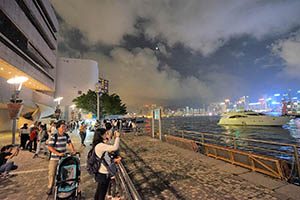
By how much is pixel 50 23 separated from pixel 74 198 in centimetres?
5280

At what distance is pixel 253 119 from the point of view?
43.8 metres

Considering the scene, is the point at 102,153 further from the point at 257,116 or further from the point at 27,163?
the point at 257,116

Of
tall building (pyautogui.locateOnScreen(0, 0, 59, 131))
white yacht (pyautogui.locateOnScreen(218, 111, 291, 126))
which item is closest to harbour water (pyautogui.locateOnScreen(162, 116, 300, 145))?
white yacht (pyautogui.locateOnScreen(218, 111, 291, 126))

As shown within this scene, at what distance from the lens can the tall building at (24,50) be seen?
791 inches

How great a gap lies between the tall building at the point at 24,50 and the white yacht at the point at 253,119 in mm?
57300

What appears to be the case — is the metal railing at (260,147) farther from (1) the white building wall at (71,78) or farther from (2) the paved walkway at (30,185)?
(1) the white building wall at (71,78)

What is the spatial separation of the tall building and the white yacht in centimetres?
5730

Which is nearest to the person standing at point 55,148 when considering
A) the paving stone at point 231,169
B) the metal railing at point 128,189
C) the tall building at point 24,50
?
the metal railing at point 128,189

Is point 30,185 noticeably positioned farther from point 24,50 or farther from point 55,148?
point 24,50

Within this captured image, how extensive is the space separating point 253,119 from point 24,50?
203 feet

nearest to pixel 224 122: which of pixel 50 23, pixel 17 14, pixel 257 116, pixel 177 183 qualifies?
pixel 257 116

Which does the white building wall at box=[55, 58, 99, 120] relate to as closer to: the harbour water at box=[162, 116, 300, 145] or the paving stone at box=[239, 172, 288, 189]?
the harbour water at box=[162, 116, 300, 145]

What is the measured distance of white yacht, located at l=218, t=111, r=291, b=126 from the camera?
132ft

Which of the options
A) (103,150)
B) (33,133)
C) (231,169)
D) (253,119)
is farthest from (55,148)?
(253,119)
